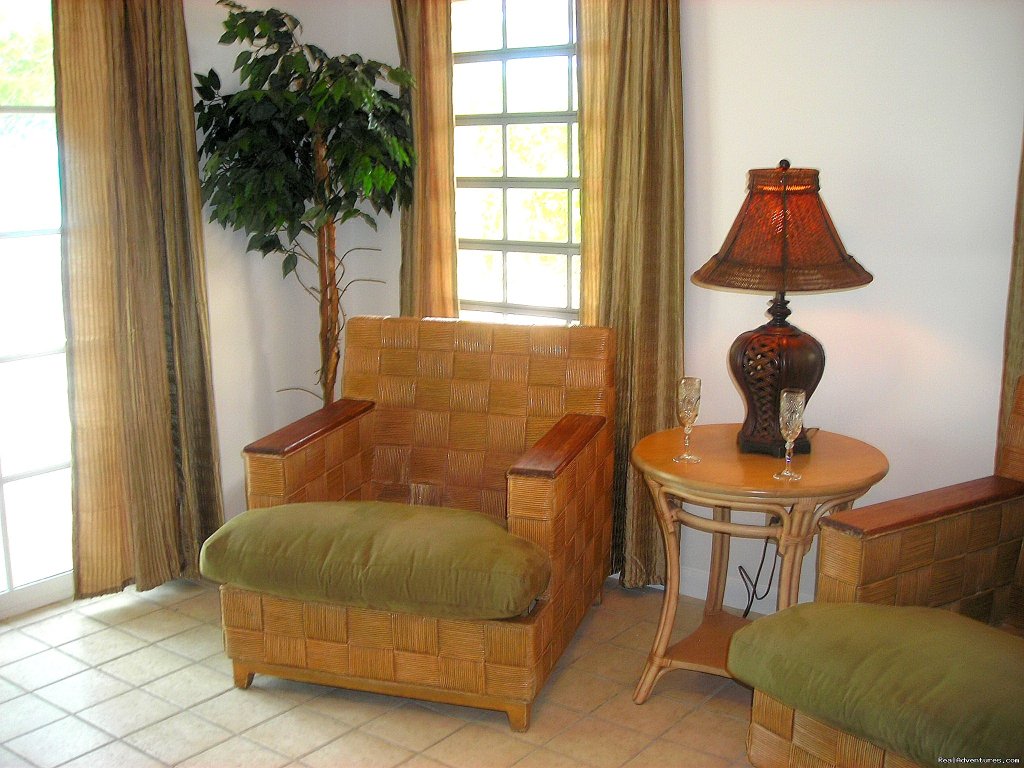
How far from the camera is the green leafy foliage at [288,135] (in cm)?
303

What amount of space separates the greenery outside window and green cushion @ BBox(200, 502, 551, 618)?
1.12 metres

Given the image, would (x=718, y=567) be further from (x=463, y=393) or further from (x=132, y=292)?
(x=132, y=292)

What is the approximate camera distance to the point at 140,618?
10.1 ft

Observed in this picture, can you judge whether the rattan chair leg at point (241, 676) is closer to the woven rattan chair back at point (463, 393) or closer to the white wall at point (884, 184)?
the woven rattan chair back at point (463, 393)

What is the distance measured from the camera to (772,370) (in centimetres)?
241

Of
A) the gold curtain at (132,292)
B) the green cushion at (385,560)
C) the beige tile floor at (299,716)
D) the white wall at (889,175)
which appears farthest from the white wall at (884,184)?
the gold curtain at (132,292)

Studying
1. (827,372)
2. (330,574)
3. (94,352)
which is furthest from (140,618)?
(827,372)

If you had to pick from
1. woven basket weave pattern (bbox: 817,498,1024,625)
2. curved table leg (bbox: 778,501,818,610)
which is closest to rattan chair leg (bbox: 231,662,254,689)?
curved table leg (bbox: 778,501,818,610)

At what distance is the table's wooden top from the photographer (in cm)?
225

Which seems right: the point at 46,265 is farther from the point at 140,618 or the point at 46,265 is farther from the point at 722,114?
the point at 722,114

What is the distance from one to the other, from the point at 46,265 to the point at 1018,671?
8.91ft

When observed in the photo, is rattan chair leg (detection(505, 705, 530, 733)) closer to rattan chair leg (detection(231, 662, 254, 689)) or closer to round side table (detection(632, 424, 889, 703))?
round side table (detection(632, 424, 889, 703))

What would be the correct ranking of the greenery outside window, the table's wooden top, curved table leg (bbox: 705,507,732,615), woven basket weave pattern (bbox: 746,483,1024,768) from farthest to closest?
the greenery outside window < curved table leg (bbox: 705,507,732,615) < the table's wooden top < woven basket weave pattern (bbox: 746,483,1024,768)

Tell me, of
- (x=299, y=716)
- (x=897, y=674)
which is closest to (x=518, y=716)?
(x=299, y=716)
